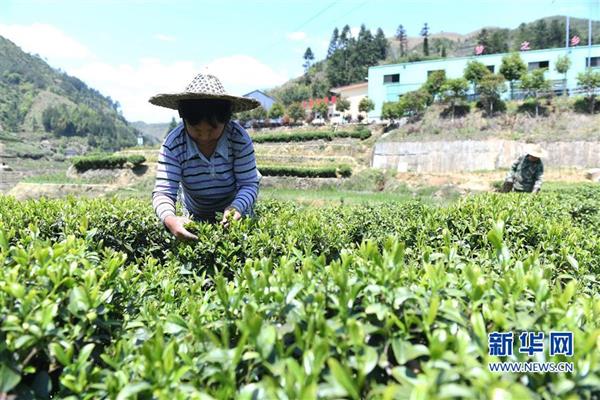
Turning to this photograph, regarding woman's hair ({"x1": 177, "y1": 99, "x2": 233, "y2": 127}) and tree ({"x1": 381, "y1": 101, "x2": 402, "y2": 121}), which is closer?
woman's hair ({"x1": 177, "y1": 99, "x2": 233, "y2": 127})

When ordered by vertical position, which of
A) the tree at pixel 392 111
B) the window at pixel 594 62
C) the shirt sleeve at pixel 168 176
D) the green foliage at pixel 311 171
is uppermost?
the window at pixel 594 62

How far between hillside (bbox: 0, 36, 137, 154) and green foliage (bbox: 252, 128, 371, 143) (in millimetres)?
43533

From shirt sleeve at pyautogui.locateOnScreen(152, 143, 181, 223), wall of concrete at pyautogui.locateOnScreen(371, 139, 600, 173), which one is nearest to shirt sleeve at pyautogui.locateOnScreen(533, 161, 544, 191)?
shirt sleeve at pyautogui.locateOnScreen(152, 143, 181, 223)

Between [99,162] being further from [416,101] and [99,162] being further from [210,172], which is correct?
[210,172]

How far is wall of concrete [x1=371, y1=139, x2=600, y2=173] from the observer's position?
23.6m

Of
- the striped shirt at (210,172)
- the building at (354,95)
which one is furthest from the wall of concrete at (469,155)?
the building at (354,95)

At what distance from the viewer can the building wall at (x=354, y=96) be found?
181 feet

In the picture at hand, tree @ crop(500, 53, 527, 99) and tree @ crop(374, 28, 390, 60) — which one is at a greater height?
tree @ crop(374, 28, 390, 60)

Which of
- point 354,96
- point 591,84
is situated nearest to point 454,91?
point 591,84

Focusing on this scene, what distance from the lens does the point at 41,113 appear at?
10425 cm

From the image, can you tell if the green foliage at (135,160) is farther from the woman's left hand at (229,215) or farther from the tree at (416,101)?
the woman's left hand at (229,215)

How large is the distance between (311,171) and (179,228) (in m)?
22.2

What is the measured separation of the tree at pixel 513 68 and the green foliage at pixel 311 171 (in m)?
17.0

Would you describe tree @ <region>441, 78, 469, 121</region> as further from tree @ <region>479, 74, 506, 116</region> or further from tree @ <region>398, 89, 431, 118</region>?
tree @ <region>398, 89, 431, 118</region>
